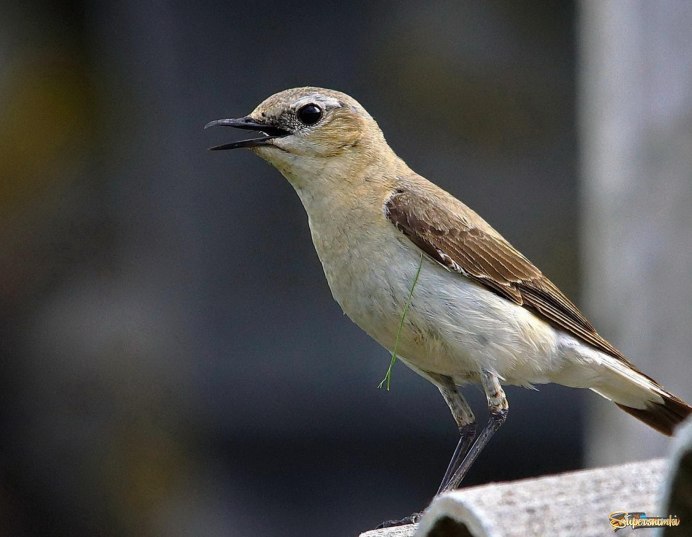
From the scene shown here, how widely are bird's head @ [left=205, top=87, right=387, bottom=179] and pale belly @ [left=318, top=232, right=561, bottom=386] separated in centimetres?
44

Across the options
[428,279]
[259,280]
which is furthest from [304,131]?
[259,280]

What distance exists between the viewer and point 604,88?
720 cm

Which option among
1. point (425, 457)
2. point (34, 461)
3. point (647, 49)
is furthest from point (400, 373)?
point (34, 461)

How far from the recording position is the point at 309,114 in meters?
4.88

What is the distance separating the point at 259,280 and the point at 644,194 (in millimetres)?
2859

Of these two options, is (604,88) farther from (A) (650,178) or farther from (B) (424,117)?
(B) (424,117)

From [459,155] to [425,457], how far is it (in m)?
2.07

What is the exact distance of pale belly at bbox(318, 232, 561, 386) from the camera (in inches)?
175

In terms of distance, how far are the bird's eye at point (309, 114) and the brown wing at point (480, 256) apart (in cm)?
44

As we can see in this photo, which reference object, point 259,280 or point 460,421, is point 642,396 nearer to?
point 460,421

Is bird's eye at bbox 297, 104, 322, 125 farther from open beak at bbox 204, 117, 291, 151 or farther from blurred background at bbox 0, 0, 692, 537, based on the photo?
blurred background at bbox 0, 0, 692, 537

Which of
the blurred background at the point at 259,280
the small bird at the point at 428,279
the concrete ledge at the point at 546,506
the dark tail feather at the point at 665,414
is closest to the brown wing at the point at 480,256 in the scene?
the small bird at the point at 428,279

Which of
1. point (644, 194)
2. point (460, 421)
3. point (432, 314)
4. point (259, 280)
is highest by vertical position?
point (432, 314)

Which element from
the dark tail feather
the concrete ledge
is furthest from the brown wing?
the concrete ledge
